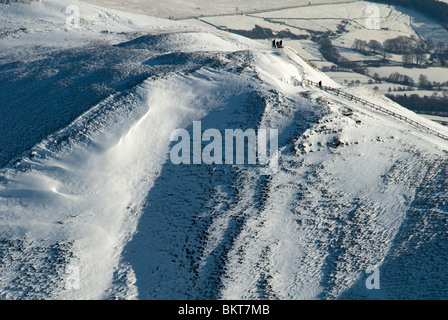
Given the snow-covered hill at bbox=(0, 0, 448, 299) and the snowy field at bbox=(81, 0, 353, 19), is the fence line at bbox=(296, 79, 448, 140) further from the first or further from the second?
the snowy field at bbox=(81, 0, 353, 19)

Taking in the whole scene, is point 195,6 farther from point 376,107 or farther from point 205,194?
point 205,194

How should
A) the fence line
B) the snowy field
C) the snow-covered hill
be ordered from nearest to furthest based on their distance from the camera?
1. the snow-covered hill
2. the fence line
3. the snowy field

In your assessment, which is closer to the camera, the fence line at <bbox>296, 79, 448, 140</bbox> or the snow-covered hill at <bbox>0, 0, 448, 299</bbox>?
the snow-covered hill at <bbox>0, 0, 448, 299</bbox>

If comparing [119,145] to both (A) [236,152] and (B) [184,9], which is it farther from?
(B) [184,9]

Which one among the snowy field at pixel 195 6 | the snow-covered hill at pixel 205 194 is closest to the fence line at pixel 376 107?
the snow-covered hill at pixel 205 194

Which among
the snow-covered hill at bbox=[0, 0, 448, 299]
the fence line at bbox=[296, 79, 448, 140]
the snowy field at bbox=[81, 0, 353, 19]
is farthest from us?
the snowy field at bbox=[81, 0, 353, 19]

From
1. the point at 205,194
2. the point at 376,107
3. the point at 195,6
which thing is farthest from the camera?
the point at 195,6

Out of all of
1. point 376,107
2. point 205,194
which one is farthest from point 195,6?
point 205,194

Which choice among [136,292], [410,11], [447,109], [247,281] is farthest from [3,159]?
[410,11]

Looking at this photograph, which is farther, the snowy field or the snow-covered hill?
the snowy field

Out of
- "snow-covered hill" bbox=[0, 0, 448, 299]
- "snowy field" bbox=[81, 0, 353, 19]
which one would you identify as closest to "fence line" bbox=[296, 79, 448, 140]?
"snow-covered hill" bbox=[0, 0, 448, 299]
